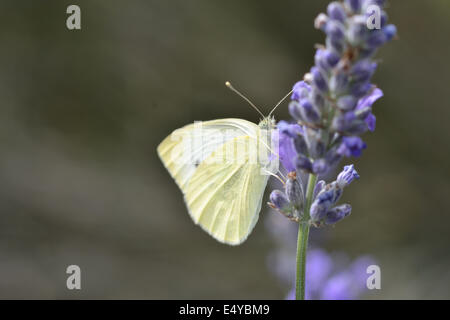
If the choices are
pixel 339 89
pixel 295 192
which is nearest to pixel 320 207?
pixel 295 192

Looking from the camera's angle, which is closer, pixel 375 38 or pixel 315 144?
pixel 375 38

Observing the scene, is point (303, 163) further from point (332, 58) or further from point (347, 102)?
point (332, 58)

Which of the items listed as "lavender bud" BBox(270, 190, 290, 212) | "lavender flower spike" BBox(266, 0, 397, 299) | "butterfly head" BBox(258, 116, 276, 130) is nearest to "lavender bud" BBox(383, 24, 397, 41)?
"lavender flower spike" BBox(266, 0, 397, 299)

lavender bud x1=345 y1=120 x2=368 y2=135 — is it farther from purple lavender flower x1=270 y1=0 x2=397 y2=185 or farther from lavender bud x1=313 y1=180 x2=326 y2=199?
lavender bud x1=313 y1=180 x2=326 y2=199

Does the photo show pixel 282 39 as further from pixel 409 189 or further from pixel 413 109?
pixel 409 189

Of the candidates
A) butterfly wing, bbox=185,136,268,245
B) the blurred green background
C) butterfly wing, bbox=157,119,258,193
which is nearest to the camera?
butterfly wing, bbox=185,136,268,245
